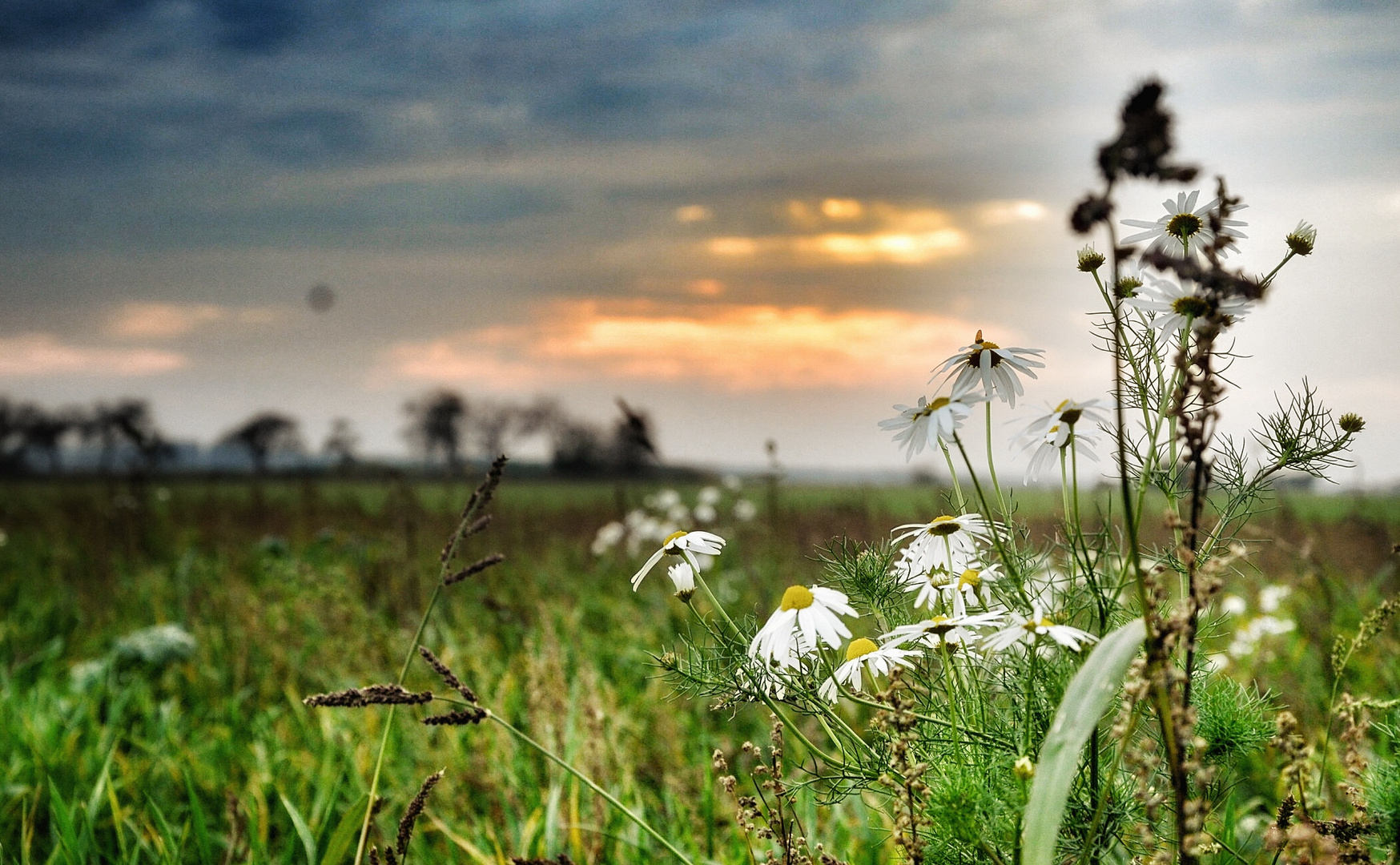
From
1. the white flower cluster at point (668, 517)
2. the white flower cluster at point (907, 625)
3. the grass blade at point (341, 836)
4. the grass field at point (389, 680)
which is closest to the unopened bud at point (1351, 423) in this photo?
the grass field at point (389, 680)

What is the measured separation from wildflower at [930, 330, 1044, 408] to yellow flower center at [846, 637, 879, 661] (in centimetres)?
43

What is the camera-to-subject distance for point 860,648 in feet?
4.83

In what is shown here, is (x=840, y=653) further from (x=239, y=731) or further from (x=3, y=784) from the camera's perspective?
(x=239, y=731)

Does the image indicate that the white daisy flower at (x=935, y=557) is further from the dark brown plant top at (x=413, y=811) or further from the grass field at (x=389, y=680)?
the dark brown plant top at (x=413, y=811)

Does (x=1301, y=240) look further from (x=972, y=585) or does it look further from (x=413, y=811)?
(x=413, y=811)

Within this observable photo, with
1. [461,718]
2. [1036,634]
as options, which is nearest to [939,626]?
[1036,634]

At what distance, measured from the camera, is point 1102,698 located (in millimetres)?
948

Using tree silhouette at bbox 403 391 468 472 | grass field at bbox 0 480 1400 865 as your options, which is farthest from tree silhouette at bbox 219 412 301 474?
grass field at bbox 0 480 1400 865

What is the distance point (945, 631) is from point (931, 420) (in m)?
0.28

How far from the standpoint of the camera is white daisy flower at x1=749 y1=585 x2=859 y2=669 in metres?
1.35

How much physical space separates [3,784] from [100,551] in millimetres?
5031

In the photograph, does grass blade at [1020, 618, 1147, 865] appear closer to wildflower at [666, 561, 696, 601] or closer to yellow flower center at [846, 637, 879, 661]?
yellow flower center at [846, 637, 879, 661]

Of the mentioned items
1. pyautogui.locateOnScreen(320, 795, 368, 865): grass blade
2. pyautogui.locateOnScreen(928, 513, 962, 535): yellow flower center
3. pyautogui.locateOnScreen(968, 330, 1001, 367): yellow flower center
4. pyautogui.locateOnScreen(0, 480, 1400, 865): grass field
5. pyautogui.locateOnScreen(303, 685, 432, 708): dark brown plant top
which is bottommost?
pyautogui.locateOnScreen(0, 480, 1400, 865): grass field

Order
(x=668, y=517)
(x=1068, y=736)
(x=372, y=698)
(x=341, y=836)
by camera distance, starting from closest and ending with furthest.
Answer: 1. (x=1068, y=736)
2. (x=372, y=698)
3. (x=341, y=836)
4. (x=668, y=517)
